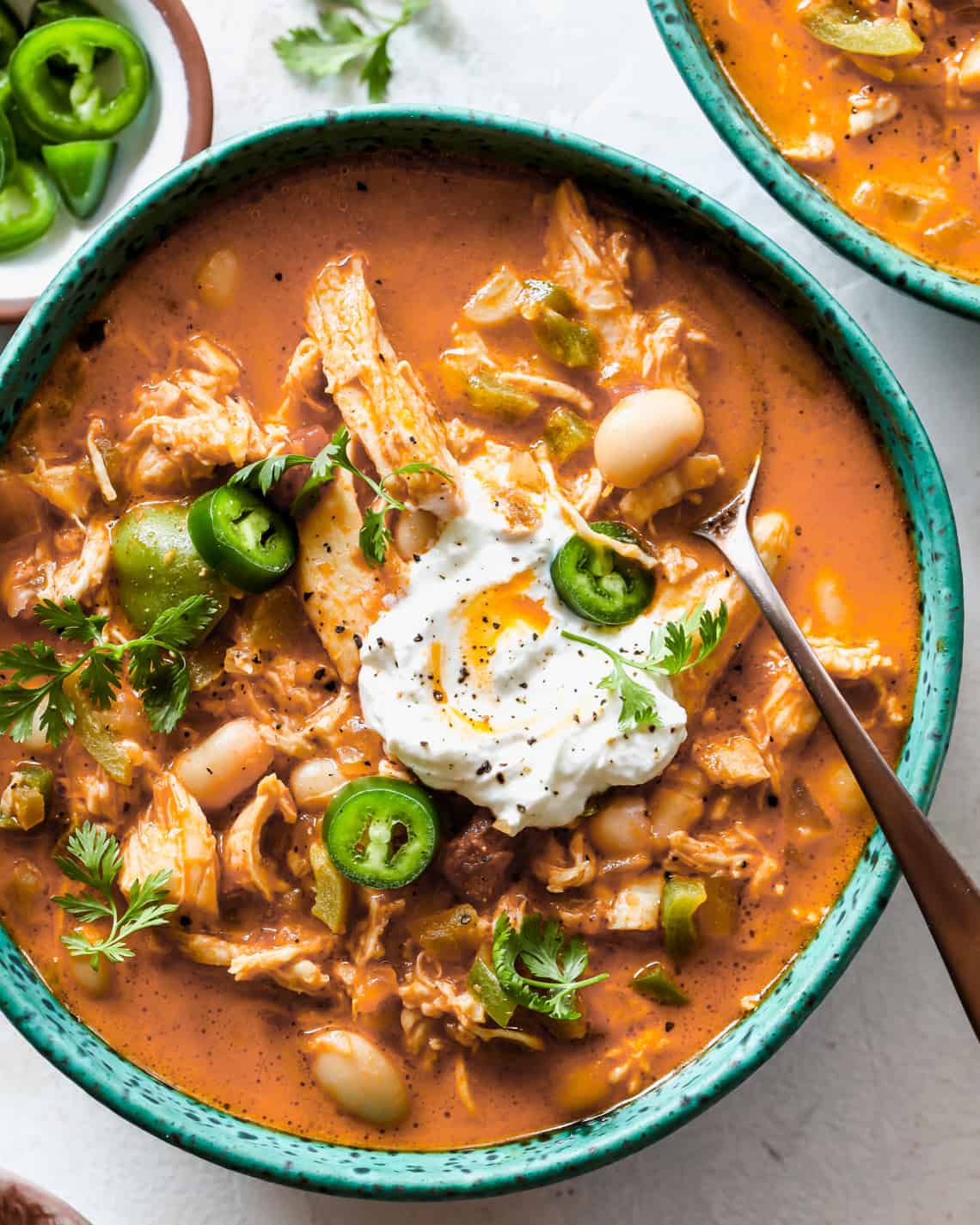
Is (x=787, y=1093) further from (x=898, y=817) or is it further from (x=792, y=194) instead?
(x=792, y=194)

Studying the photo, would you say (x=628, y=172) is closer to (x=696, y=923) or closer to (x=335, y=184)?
(x=335, y=184)

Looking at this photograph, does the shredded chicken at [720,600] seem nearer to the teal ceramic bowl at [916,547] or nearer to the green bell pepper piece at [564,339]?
the teal ceramic bowl at [916,547]

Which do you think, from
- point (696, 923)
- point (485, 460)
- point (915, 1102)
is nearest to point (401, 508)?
point (485, 460)

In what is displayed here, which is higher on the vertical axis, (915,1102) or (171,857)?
(171,857)

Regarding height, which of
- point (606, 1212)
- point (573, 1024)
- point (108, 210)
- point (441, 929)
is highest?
point (108, 210)

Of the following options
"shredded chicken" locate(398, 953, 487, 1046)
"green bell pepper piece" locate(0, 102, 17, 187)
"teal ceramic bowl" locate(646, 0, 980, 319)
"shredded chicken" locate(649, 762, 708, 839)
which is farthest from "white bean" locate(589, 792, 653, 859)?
"green bell pepper piece" locate(0, 102, 17, 187)

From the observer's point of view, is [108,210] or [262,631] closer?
[262,631]

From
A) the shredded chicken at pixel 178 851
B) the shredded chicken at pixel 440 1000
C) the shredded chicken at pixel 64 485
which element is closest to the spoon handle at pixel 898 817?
the shredded chicken at pixel 440 1000
